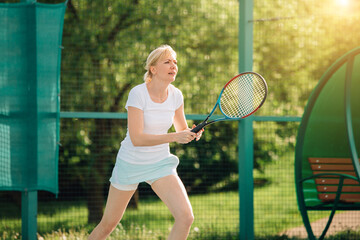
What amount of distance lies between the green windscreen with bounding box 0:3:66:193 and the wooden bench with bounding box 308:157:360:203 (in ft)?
8.15

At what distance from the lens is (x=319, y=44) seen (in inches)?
238

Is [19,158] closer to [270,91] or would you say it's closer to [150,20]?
→ [150,20]

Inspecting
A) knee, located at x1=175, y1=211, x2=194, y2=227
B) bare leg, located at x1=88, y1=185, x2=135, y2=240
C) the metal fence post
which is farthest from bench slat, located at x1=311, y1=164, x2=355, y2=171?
bare leg, located at x1=88, y1=185, x2=135, y2=240

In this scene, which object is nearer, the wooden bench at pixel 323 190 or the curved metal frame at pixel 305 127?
the curved metal frame at pixel 305 127

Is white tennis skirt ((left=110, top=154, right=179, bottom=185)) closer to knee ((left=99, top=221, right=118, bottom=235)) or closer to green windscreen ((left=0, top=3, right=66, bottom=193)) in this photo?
knee ((left=99, top=221, right=118, bottom=235))

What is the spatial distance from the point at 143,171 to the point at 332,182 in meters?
2.17

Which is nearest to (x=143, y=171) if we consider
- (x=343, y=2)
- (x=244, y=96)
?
(x=244, y=96)

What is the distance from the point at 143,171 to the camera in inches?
155

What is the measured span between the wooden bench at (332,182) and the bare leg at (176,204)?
1.83 metres

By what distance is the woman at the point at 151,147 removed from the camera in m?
3.84

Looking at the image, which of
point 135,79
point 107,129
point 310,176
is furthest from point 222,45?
point 310,176

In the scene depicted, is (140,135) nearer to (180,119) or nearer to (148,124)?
(148,124)

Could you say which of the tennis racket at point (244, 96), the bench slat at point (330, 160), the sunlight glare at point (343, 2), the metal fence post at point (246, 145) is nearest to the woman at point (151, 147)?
the tennis racket at point (244, 96)

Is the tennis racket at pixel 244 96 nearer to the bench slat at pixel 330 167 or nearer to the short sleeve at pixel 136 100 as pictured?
the short sleeve at pixel 136 100
